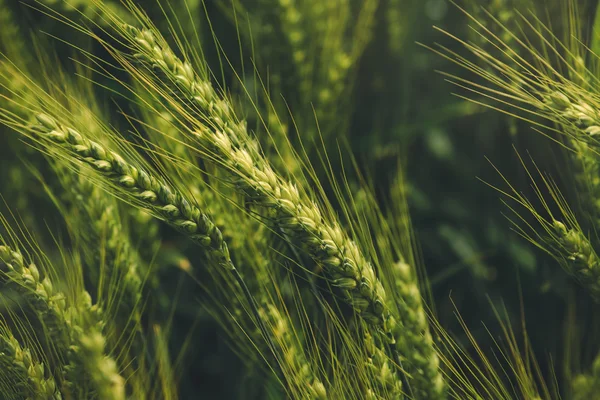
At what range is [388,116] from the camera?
3.14ft

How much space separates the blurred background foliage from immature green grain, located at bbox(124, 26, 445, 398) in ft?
0.71

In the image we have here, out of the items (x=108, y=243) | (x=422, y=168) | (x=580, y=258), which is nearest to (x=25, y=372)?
(x=108, y=243)

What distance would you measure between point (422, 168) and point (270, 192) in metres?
0.58

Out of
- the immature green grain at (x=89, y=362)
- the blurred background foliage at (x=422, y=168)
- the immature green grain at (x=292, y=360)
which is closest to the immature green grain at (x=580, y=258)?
the blurred background foliage at (x=422, y=168)

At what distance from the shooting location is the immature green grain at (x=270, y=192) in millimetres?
495

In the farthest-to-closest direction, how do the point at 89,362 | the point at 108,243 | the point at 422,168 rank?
the point at 422,168
the point at 108,243
the point at 89,362

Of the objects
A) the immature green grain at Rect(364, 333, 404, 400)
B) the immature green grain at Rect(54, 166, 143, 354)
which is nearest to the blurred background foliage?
the immature green grain at Rect(54, 166, 143, 354)

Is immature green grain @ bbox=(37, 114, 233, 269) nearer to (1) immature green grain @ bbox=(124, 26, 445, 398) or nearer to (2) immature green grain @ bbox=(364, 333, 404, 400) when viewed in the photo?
(1) immature green grain @ bbox=(124, 26, 445, 398)

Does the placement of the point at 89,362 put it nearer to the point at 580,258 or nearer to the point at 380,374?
the point at 380,374

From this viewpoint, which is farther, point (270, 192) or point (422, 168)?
point (422, 168)

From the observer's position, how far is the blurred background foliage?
0.77 m

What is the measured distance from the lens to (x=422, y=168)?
1.01 meters

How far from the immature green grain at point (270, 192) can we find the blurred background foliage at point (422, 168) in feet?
0.71

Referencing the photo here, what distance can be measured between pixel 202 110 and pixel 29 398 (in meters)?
0.34
